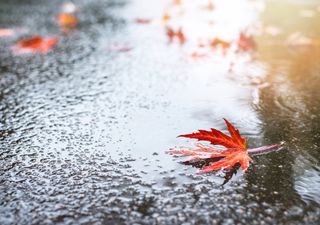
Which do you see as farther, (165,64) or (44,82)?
(165,64)

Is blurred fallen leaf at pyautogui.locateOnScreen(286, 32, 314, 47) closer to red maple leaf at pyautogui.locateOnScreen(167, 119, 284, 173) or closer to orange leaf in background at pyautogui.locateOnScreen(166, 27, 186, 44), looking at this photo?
orange leaf in background at pyautogui.locateOnScreen(166, 27, 186, 44)

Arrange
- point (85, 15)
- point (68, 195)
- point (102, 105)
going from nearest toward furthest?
point (68, 195) < point (102, 105) < point (85, 15)

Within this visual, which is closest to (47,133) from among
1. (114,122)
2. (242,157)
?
(114,122)

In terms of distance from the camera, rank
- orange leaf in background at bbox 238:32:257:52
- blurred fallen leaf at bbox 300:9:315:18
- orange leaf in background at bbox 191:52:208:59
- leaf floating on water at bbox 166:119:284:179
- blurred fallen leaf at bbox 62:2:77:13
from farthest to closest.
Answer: blurred fallen leaf at bbox 62:2:77:13 < blurred fallen leaf at bbox 300:9:315:18 < orange leaf in background at bbox 238:32:257:52 < orange leaf in background at bbox 191:52:208:59 < leaf floating on water at bbox 166:119:284:179

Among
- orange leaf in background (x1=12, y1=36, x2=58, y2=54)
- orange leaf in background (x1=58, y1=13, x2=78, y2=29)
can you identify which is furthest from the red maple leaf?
Answer: orange leaf in background (x1=58, y1=13, x2=78, y2=29)

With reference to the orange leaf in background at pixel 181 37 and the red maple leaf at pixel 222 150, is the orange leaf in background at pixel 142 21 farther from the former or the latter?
the red maple leaf at pixel 222 150

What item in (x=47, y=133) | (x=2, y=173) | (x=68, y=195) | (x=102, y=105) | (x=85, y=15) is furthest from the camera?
(x=85, y=15)

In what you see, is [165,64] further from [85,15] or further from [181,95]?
[85,15]

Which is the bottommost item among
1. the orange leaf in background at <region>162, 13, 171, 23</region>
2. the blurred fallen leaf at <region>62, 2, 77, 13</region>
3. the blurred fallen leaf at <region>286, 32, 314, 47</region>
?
the blurred fallen leaf at <region>286, 32, 314, 47</region>
